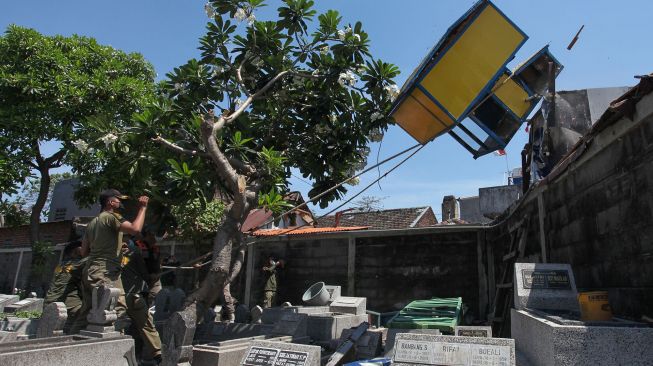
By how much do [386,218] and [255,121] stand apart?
1549 centimetres

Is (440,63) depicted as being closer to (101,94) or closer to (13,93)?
(101,94)

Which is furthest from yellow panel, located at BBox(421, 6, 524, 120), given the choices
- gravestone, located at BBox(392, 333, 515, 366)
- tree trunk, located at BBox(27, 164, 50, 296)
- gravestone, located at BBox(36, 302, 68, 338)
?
tree trunk, located at BBox(27, 164, 50, 296)

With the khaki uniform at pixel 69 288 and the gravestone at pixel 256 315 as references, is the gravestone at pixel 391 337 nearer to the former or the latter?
the gravestone at pixel 256 315

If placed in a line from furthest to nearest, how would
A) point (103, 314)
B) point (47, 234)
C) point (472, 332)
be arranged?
point (47, 234) < point (472, 332) < point (103, 314)

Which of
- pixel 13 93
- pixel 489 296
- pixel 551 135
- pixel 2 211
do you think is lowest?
pixel 489 296

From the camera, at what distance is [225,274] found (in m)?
5.66

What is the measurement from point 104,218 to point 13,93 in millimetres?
8980

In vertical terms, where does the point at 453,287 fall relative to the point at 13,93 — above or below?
below

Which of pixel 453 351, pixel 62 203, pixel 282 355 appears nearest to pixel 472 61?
pixel 453 351

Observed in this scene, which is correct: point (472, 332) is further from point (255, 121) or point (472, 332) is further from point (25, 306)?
point (25, 306)

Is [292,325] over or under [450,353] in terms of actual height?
under

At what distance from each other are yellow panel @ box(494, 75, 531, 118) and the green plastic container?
3.17 m

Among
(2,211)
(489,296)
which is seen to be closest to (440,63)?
(489,296)

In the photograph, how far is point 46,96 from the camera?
11719 mm
